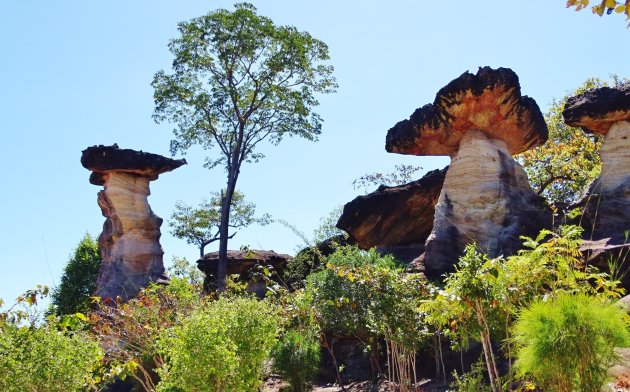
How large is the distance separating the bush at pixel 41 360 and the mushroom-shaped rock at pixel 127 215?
11.9 meters

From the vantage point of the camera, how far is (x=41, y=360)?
5203 mm

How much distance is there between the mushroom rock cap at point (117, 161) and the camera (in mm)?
17391

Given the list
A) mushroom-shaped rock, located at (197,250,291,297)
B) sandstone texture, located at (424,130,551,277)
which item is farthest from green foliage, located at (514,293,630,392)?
mushroom-shaped rock, located at (197,250,291,297)

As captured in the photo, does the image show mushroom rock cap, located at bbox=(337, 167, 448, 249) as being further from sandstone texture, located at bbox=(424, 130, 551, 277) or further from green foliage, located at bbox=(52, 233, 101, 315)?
green foliage, located at bbox=(52, 233, 101, 315)

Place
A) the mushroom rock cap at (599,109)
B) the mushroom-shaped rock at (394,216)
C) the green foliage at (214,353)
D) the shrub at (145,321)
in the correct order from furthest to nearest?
the mushroom-shaped rock at (394,216) < the mushroom rock cap at (599,109) < the shrub at (145,321) < the green foliage at (214,353)

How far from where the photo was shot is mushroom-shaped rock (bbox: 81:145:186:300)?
17.4m

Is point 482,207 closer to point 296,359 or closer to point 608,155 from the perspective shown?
point 608,155

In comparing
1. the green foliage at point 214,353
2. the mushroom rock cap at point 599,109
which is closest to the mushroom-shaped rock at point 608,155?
the mushroom rock cap at point 599,109

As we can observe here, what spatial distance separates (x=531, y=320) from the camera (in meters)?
4.45

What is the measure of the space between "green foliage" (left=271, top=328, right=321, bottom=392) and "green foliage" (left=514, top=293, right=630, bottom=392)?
4.77m

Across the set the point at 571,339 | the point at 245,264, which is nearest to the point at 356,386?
the point at 571,339

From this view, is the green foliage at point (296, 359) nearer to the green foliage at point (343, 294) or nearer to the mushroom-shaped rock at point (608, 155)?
the green foliage at point (343, 294)

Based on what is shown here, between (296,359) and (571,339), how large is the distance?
5217 mm

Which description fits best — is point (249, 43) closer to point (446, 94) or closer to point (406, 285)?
point (446, 94)
